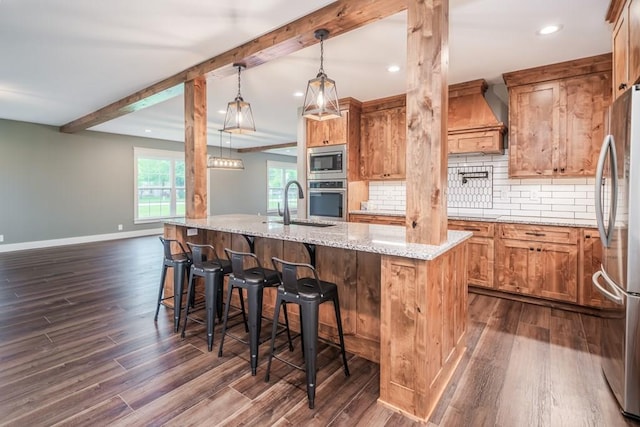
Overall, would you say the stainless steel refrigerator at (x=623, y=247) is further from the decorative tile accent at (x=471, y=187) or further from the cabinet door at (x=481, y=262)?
the decorative tile accent at (x=471, y=187)

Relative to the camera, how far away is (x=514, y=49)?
314 centimetres

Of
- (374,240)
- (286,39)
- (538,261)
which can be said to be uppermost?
(286,39)

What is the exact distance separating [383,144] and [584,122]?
2.34 metres

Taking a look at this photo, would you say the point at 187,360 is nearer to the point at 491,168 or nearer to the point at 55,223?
the point at 491,168

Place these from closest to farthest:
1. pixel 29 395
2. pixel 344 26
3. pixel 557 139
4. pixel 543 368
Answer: pixel 29 395 → pixel 543 368 → pixel 344 26 → pixel 557 139

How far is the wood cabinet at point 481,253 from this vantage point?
3.84m

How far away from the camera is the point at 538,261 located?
3.56 metres

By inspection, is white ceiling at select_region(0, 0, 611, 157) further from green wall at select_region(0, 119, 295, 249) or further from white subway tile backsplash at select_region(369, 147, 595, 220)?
green wall at select_region(0, 119, 295, 249)

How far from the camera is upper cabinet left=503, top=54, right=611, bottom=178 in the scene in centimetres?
340

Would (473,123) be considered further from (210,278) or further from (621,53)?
(210,278)

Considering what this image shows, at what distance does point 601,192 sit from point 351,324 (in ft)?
6.15

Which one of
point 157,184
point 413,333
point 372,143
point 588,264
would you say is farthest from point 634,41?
point 157,184

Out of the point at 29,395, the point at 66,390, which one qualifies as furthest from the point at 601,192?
the point at 29,395

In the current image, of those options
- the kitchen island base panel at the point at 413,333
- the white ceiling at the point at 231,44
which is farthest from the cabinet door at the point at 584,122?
the kitchen island base panel at the point at 413,333
